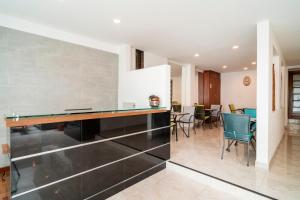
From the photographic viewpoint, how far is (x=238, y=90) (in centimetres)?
803

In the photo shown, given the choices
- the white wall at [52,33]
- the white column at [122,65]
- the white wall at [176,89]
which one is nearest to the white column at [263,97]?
the white column at [122,65]

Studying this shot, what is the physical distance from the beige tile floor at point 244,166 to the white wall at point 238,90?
13.4ft

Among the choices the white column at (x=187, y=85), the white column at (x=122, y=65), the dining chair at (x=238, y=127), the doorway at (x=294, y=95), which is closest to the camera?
the dining chair at (x=238, y=127)

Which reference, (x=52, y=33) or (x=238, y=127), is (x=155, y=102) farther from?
(x=52, y=33)

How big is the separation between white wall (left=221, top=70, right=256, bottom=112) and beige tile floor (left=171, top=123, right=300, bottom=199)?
4075 millimetres

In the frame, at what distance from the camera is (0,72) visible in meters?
2.53

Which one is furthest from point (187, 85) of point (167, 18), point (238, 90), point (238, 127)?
point (167, 18)

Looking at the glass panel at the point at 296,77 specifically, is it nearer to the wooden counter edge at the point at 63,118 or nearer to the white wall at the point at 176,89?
the white wall at the point at 176,89

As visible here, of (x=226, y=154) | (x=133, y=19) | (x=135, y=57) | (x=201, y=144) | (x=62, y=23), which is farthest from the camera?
(x=135, y=57)

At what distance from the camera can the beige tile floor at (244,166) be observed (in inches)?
83.3

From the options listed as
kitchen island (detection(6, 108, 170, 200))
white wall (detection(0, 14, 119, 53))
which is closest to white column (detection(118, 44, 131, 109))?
white wall (detection(0, 14, 119, 53))

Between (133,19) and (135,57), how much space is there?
1.67m

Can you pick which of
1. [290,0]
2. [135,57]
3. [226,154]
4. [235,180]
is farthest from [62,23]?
[226,154]

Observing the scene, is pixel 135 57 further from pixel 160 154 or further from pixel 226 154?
pixel 226 154
